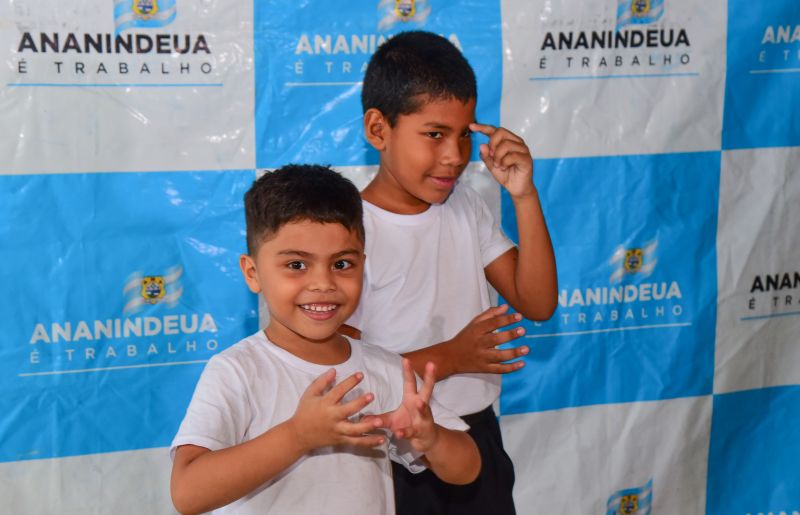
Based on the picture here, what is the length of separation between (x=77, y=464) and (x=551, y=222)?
1.01 metres

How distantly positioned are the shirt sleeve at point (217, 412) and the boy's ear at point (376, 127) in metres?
0.46

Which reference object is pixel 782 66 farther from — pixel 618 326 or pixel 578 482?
pixel 578 482

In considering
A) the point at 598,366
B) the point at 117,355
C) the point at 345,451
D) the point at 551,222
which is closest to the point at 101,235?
the point at 117,355

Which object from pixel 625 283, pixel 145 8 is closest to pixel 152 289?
pixel 145 8

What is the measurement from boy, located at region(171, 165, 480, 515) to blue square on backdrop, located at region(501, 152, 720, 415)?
0.78 meters

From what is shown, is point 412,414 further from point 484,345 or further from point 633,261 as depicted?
point 633,261

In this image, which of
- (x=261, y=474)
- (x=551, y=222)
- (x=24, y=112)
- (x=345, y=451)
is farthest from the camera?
(x=551, y=222)

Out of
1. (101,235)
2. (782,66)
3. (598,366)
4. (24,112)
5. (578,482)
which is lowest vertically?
(578,482)

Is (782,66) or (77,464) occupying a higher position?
(782,66)

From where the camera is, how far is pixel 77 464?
1.68m

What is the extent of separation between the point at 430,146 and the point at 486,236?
21 centimetres

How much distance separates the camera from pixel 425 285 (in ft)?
4.55

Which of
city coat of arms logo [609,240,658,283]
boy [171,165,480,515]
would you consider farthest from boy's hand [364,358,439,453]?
city coat of arms logo [609,240,658,283]

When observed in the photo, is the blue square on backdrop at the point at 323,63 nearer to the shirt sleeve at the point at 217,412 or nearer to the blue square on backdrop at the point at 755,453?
the shirt sleeve at the point at 217,412
